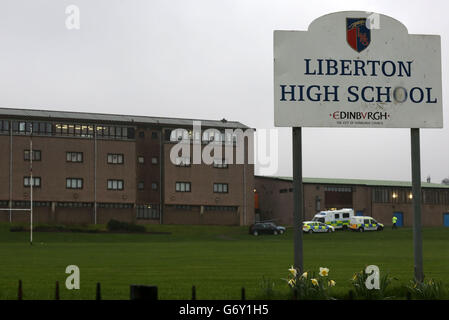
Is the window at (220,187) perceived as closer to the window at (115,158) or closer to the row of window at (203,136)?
the row of window at (203,136)

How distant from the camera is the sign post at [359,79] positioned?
13.1 meters

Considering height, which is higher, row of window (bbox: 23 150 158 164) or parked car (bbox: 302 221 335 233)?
row of window (bbox: 23 150 158 164)

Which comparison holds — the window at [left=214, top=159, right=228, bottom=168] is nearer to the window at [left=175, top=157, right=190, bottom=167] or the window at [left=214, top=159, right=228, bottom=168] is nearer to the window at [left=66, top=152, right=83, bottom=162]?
the window at [left=175, top=157, right=190, bottom=167]

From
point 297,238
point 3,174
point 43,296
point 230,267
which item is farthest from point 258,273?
point 3,174

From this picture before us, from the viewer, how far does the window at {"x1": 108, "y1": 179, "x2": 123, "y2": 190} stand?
88.2 meters

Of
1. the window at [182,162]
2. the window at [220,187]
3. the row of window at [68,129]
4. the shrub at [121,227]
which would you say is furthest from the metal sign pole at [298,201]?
the window at [220,187]

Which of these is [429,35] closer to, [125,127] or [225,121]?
[125,127]

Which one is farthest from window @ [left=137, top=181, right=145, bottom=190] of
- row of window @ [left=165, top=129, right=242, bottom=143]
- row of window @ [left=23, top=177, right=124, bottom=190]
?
row of window @ [left=165, top=129, right=242, bottom=143]

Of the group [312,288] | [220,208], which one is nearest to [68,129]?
[220,208]

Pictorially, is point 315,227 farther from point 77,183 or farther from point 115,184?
point 77,183

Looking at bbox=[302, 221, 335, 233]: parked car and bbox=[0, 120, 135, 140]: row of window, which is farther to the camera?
bbox=[0, 120, 135, 140]: row of window

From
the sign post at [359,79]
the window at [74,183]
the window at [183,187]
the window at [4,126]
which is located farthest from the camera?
the window at [183,187]

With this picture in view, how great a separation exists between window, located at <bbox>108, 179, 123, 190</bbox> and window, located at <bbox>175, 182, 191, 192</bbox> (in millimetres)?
7557

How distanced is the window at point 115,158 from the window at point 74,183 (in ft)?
14.6
